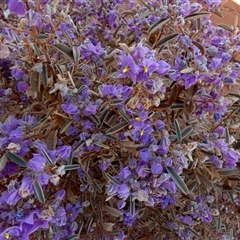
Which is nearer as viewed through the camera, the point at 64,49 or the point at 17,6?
the point at 17,6

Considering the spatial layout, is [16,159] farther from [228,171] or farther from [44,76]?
[228,171]

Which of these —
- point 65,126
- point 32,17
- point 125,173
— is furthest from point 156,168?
point 32,17

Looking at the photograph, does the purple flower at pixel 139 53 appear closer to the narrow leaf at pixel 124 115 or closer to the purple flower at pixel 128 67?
the purple flower at pixel 128 67

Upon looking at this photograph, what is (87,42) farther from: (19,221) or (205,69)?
(19,221)

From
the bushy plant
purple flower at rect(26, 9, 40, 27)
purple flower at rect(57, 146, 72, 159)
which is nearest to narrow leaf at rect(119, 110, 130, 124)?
the bushy plant

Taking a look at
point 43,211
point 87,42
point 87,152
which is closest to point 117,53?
point 87,42

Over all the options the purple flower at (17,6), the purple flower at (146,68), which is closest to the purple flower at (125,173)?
the purple flower at (146,68)

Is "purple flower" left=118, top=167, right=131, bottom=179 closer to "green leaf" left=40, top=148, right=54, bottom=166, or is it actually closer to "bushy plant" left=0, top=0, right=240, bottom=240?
"bushy plant" left=0, top=0, right=240, bottom=240
